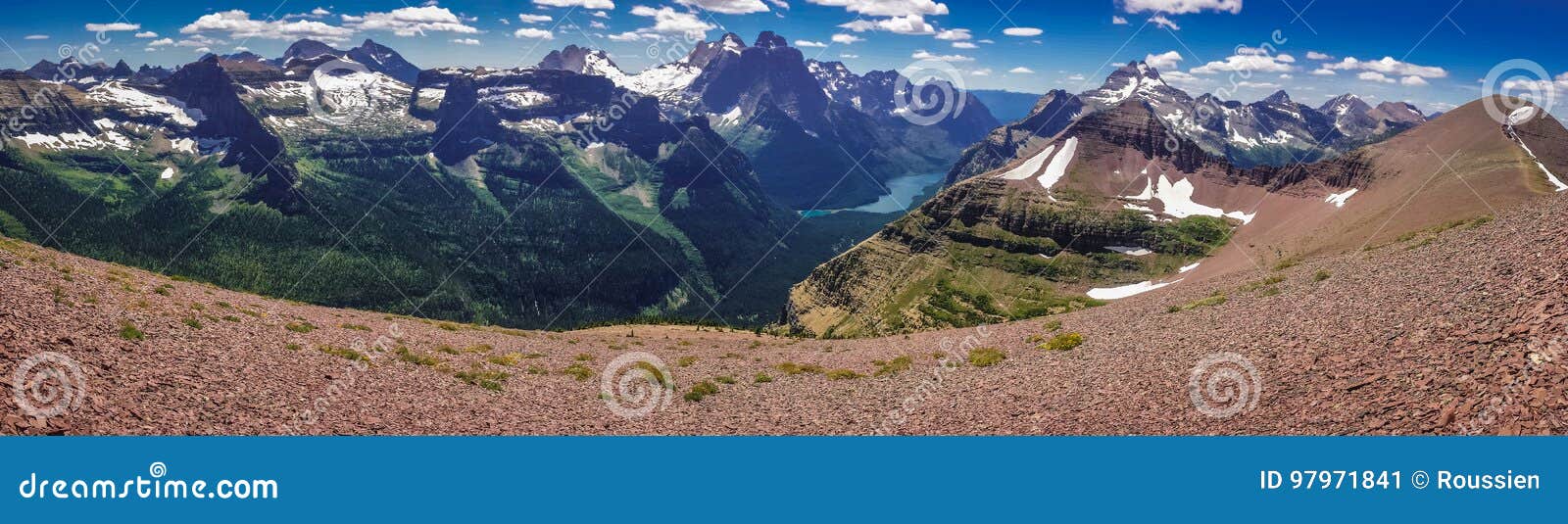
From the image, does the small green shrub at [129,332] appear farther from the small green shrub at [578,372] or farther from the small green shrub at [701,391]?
A: the small green shrub at [701,391]

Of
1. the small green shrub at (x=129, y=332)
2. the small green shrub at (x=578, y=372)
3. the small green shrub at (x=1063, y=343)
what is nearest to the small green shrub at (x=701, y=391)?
the small green shrub at (x=578, y=372)

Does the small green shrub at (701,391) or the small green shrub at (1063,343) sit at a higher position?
the small green shrub at (1063,343)

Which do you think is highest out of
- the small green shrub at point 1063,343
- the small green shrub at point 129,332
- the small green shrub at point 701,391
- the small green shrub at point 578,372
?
the small green shrub at point 1063,343

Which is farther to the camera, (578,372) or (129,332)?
(578,372)

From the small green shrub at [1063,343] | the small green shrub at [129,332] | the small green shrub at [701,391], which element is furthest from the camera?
the small green shrub at [1063,343]

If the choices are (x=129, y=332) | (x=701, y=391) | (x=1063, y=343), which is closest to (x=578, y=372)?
(x=701, y=391)

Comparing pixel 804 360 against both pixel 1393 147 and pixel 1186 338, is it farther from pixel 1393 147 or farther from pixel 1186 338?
pixel 1393 147

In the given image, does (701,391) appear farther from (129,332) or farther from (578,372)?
(129,332)

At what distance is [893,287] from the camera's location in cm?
18000

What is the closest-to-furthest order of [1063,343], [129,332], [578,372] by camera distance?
1. [129,332]
2. [578,372]
3. [1063,343]

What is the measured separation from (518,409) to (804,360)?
24.1m

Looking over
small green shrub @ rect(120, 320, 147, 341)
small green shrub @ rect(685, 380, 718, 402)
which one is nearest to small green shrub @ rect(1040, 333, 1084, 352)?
small green shrub @ rect(685, 380, 718, 402)

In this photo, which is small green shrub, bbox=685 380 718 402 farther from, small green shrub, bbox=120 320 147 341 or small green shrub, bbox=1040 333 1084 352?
small green shrub, bbox=120 320 147 341

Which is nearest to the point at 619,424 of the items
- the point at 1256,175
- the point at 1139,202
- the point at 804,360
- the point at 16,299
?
the point at 804,360
